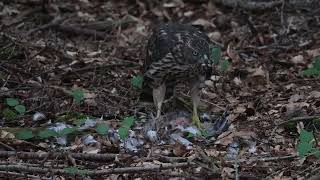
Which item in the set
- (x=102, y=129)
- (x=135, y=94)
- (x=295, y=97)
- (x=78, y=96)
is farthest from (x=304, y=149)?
(x=135, y=94)

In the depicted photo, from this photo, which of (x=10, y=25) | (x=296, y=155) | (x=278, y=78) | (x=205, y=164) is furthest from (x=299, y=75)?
(x=10, y=25)

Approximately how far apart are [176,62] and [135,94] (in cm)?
124

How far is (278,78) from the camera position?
8.16m

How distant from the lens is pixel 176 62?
6.41 meters

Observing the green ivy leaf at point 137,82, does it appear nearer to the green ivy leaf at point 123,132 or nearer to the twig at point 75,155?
the green ivy leaf at point 123,132

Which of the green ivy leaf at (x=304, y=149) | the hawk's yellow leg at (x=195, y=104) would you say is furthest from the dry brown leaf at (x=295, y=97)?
the green ivy leaf at (x=304, y=149)

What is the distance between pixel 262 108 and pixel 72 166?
8.11 ft

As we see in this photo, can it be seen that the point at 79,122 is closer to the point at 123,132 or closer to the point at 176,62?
the point at 123,132

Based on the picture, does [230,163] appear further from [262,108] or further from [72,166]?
[262,108]

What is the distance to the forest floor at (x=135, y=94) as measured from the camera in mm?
5277

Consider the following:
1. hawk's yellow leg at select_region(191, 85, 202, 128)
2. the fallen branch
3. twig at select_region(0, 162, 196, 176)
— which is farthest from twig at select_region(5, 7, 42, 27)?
twig at select_region(0, 162, 196, 176)

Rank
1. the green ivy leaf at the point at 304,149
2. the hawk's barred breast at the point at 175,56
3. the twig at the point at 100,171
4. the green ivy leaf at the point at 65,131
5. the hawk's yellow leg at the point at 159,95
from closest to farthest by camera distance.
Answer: the green ivy leaf at the point at 304,149, the twig at the point at 100,171, the green ivy leaf at the point at 65,131, the hawk's barred breast at the point at 175,56, the hawk's yellow leg at the point at 159,95

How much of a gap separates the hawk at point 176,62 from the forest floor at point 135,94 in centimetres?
36

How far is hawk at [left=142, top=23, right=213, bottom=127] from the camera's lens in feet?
21.0
